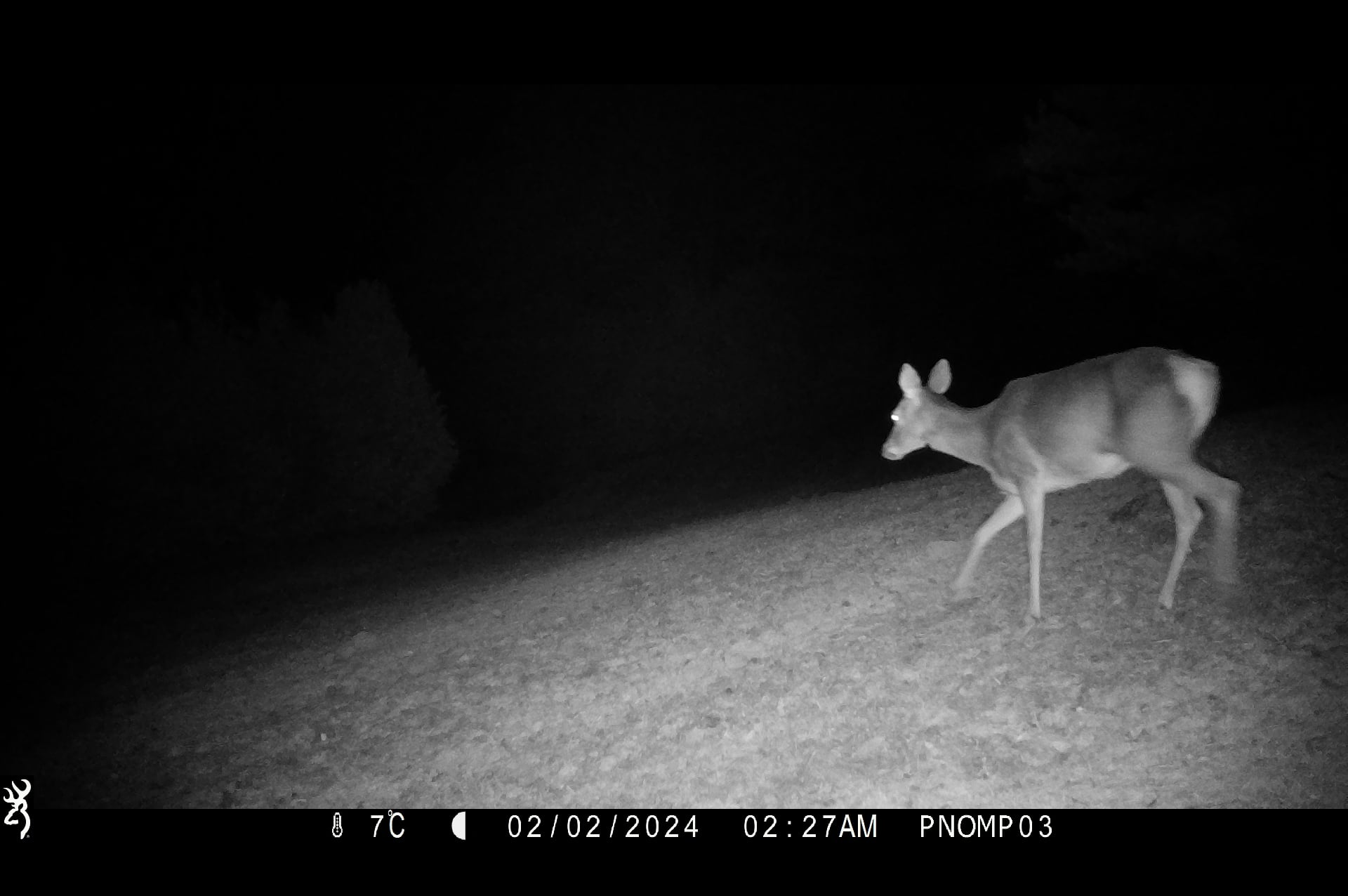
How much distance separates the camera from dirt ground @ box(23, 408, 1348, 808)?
457cm

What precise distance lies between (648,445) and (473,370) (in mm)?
6099

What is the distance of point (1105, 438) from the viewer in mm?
5520

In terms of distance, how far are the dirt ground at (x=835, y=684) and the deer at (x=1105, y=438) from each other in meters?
0.52

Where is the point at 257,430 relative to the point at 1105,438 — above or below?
above

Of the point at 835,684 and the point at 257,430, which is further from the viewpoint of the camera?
the point at 257,430

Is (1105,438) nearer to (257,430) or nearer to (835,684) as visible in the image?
(835,684)

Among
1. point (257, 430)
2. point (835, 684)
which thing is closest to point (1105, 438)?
point (835, 684)

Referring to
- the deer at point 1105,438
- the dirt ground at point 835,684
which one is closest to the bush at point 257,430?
the dirt ground at point 835,684

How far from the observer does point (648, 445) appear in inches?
942

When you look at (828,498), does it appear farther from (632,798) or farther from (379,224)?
(379,224)

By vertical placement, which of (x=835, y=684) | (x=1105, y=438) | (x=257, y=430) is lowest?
(x=835, y=684)

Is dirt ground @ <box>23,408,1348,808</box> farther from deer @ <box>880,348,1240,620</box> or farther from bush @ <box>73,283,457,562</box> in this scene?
bush @ <box>73,283,457,562</box>

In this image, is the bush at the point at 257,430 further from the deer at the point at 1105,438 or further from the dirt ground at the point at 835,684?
the deer at the point at 1105,438

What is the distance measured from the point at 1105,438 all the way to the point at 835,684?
98.0 inches
